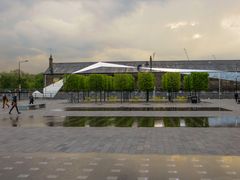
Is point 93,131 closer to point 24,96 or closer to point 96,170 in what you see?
point 96,170

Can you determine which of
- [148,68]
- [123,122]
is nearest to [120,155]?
[123,122]

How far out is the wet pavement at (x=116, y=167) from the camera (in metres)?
7.79

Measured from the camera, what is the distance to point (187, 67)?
351 ft

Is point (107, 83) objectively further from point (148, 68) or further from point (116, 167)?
point (116, 167)

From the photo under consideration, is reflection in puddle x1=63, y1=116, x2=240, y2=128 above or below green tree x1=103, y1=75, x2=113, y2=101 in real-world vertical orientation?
below

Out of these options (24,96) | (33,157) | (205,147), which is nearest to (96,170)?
(33,157)

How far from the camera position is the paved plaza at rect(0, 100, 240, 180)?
316 inches

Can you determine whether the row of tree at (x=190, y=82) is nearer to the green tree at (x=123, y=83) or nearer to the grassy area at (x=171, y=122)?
the green tree at (x=123, y=83)

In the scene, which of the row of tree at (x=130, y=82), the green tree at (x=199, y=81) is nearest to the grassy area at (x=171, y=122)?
the row of tree at (x=130, y=82)

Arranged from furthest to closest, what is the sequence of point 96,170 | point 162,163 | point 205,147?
point 205,147 < point 162,163 < point 96,170

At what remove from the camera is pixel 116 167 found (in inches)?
339

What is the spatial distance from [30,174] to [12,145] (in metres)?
4.33

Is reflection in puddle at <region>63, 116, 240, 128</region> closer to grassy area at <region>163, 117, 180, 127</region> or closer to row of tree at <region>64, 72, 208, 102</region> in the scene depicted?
grassy area at <region>163, 117, 180, 127</region>

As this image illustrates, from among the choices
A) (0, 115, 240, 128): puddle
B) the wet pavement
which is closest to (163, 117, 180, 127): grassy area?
(0, 115, 240, 128): puddle
